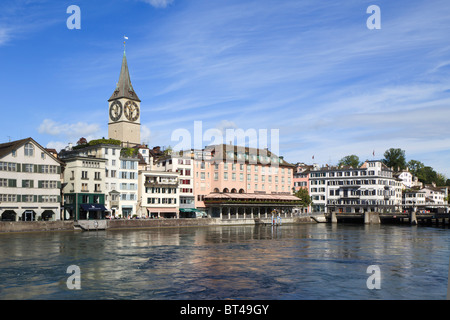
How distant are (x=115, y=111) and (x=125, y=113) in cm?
536

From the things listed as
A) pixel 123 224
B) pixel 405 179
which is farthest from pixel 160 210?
pixel 405 179

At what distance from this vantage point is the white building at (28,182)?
263 feet

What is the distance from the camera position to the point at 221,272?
34406 mm

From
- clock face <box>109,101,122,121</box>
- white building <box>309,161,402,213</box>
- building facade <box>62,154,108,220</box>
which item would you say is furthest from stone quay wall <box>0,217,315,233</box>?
clock face <box>109,101,122,121</box>

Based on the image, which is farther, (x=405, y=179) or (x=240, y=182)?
(x=405, y=179)

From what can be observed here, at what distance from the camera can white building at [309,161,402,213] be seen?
5802 inches

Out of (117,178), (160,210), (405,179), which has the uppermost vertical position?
(117,178)

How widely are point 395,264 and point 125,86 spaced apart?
128798 millimetres

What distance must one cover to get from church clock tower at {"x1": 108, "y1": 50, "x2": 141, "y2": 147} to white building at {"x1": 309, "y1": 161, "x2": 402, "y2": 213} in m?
59.1

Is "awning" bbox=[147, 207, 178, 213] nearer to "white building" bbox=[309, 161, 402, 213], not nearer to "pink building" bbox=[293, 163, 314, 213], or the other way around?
"pink building" bbox=[293, 163, 314, 213]

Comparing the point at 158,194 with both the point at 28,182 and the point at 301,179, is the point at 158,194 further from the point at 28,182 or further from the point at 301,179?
the point at 301,179

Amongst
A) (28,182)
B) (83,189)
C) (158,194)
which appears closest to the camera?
(28,182)

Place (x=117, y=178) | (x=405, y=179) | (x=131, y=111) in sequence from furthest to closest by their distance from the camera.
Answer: (x=405, y=179)
(x=131, y=111)
(x=117, y=178)
